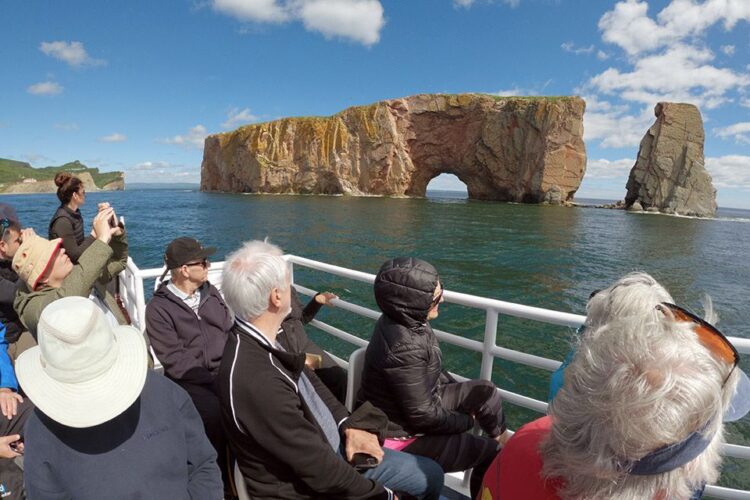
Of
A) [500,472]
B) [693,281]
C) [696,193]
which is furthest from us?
[696,193]

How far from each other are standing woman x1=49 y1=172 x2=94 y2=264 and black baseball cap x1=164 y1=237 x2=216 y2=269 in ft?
4.64

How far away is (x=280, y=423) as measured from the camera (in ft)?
4.42

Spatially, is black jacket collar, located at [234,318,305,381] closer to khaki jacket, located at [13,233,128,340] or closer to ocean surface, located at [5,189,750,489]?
khaki jacket, located at [13,233,128,340]

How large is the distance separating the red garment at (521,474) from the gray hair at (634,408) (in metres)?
0.05

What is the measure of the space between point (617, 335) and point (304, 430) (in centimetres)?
113

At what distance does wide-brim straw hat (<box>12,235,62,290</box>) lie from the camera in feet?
6.68

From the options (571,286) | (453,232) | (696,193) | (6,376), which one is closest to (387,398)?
(6,376)

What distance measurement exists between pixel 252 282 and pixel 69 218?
3.36 metres

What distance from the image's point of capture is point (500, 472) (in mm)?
1039

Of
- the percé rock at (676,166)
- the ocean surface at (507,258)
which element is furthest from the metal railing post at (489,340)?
the percé rock at (676,166)

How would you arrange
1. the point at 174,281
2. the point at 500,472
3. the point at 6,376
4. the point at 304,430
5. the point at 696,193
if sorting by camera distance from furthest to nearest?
1. the point at 696,193
2. the point at 174,281
3. the point at 6,376
4. the point at 304,430
5. the point at 500,472

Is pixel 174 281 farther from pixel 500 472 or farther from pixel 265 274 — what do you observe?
pixel 500 472

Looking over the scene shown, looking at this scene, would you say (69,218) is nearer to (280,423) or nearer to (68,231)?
(68,231)

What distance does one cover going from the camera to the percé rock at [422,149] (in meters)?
44.9
